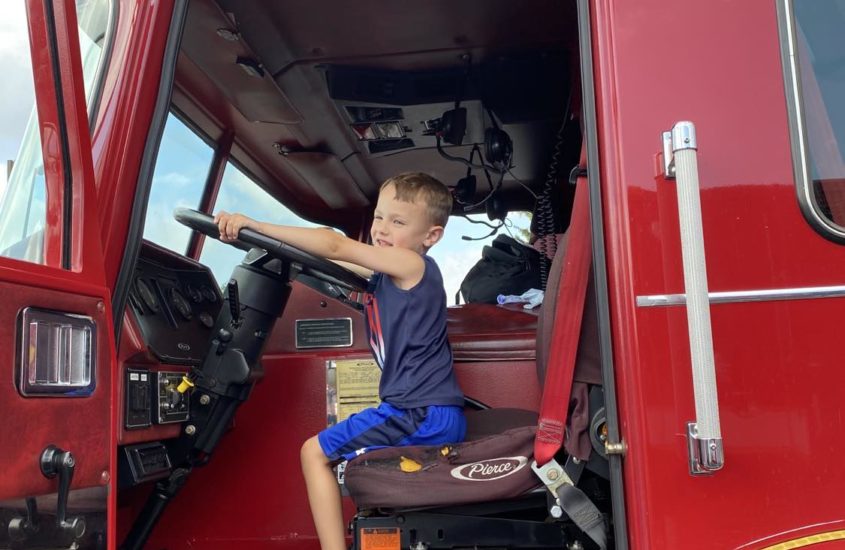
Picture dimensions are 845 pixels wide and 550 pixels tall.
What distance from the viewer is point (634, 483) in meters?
1.19

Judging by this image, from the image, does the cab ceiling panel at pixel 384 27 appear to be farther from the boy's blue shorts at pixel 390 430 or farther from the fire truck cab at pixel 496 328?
the boy's blue shorts at pixel 390 430

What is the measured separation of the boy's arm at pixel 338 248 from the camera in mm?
1688

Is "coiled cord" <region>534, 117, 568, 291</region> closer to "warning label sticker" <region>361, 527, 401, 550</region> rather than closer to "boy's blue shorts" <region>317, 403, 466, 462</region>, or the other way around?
"boy's blue shorts" <region>317, 403, 466, 462</region>

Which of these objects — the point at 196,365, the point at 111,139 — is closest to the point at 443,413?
the point at 196,365

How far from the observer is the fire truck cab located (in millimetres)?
1147

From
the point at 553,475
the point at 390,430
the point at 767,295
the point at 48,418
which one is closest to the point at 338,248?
the point at 390,430

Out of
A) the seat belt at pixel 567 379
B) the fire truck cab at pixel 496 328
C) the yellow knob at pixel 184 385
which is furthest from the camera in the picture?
the yellow knob at pixel 184 385

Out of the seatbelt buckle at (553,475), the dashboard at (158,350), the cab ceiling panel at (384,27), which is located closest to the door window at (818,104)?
the seatbelt buckle at (553,475)

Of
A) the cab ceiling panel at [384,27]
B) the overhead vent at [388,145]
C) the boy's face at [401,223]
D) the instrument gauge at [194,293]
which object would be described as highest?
the cab ceiling panel at [384,27]

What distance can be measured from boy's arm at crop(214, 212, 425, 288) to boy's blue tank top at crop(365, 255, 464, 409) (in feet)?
0.15

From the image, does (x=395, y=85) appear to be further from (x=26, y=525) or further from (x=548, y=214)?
(x=26, y=525)

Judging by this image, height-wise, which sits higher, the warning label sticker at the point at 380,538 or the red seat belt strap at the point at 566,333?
the red seat belt strap at the point at 566,333

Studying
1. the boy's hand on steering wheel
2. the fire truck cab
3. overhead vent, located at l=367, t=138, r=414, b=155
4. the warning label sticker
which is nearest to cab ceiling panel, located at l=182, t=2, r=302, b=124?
the fire truck cab

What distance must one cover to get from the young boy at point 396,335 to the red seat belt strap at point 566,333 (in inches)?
17.3
